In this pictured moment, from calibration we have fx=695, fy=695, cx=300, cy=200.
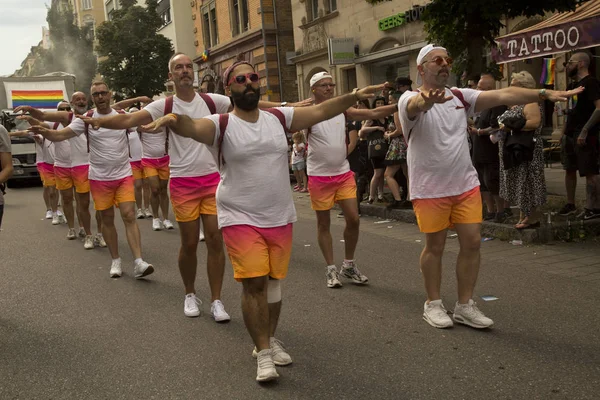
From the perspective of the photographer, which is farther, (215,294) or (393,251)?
(393,251)

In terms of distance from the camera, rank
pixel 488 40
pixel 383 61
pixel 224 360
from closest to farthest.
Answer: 1. pixel 224 360
2. pixel 488 40
3. pixel 383 61

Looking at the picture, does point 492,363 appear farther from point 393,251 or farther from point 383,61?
point 383,61

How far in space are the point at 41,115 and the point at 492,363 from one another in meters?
4.69

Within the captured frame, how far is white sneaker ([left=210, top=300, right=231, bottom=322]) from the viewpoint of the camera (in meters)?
5.57

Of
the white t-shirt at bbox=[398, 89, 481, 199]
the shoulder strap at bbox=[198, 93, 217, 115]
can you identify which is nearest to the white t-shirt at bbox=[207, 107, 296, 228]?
the white t-shirt at bbox=[398, 89, 481, 199]

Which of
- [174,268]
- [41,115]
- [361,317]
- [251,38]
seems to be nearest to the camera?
[361,317]

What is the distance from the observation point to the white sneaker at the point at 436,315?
199 inches

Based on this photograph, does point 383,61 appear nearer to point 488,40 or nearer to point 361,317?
point 488,40

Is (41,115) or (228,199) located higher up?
(41,115)

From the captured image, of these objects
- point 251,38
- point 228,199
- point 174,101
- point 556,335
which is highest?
point 251,38

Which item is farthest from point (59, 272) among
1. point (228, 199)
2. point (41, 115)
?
point (228, 199)

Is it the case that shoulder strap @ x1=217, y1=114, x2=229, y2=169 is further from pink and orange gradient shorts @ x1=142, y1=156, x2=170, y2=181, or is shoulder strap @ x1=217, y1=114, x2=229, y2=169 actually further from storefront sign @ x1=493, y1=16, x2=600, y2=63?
pink and orange gradient shorts @ x1=142, y1=156, x2=170, y2=181

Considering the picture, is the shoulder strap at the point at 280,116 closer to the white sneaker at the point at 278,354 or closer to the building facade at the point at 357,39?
the white sneaker at the point at 278,354

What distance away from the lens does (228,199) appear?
4293 mm
